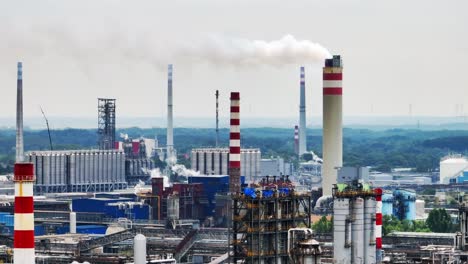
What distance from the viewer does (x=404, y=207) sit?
82.3 meters

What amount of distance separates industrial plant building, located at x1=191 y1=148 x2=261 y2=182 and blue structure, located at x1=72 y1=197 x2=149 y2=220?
1529 centimetres

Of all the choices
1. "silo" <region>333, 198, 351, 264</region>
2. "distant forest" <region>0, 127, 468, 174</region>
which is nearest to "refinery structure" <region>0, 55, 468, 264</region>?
"silo" <region>333, 198, 351, 264</region>

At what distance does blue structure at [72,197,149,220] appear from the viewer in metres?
81.8

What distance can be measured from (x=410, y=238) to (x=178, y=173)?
159 feet

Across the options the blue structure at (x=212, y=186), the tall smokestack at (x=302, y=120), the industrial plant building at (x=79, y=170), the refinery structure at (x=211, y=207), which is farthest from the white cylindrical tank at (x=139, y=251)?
the tall smokestack at (x=302, y=120)

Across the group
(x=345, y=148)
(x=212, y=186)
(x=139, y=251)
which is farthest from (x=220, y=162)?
(x=345, y=148)

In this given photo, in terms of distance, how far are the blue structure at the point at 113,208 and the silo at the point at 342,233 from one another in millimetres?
43126

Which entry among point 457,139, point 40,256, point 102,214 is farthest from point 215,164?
point 457,139

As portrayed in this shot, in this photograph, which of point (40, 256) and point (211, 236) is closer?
point (40, 256)

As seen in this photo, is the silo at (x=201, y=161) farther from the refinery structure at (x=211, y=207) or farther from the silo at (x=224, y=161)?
the silo at (x=224, y=161)

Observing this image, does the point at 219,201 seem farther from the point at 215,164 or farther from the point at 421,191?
the point at 421,191

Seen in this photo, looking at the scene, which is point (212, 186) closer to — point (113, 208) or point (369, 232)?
point (113, 208)

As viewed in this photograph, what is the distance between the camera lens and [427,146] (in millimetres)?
192000

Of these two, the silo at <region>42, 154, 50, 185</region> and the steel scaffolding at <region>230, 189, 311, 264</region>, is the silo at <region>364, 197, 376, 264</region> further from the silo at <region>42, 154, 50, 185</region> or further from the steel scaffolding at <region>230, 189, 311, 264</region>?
the silo at <region>42, 154, 50, 185</region>
